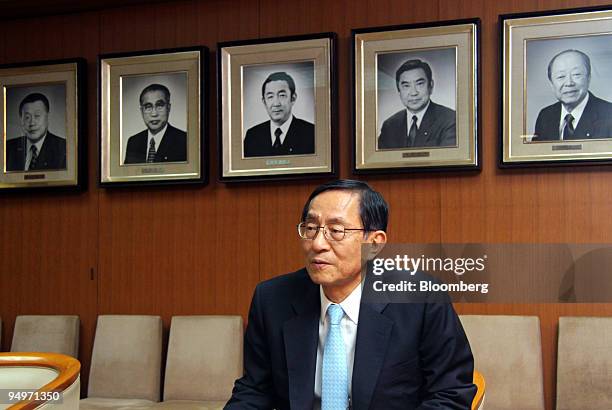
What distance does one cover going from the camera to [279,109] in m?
4.99

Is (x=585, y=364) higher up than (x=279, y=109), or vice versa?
(x=279, y=109)

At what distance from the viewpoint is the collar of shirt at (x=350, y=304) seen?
97.7 inches

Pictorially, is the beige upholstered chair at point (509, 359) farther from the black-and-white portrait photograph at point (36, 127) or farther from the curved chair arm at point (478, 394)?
the black-and-white portrait photograph at point (36, 127)

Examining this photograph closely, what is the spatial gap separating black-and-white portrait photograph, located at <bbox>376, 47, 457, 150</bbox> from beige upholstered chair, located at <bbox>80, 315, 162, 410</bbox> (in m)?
1.97

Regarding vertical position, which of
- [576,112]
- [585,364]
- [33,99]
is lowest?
[585,364]

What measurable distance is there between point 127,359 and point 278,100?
6.47 feet

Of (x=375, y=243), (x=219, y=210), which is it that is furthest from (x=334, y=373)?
(x=219, y=210)

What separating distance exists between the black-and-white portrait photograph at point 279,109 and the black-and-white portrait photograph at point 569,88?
136cm

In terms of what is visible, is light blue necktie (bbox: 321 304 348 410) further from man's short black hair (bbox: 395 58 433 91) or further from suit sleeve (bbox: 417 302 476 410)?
man's short black hair (bbox: 395 58 433 91)

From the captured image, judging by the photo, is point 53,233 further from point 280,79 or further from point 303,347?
point 303,347

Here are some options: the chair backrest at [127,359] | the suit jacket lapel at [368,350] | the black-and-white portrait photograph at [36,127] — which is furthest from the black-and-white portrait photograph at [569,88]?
the black-and-white portrait photograph at [36,127]

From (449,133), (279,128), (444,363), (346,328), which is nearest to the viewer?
(444,363)

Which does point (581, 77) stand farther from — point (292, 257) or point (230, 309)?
point (230, 309)

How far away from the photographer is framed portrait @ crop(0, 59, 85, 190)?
543cm
